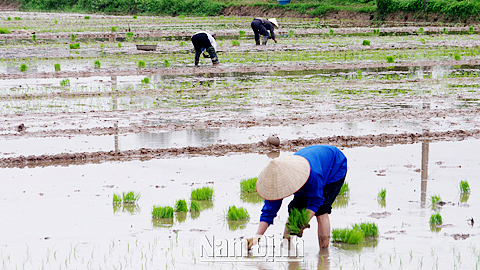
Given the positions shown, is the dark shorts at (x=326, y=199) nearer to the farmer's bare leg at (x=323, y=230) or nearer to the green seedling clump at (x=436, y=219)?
the farmer's bare leg at (x=323, y=230)

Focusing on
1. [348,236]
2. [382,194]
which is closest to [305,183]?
[348,236]

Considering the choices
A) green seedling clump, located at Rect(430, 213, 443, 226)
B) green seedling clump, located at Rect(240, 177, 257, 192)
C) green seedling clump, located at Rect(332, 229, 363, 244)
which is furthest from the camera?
green seedling clump, located at Rect(240, 177, 257, 192)

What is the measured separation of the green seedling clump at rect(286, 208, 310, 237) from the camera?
13.4 feet

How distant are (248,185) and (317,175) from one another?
2019mm

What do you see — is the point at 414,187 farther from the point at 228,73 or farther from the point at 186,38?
the point at 186,38

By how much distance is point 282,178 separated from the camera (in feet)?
12.4

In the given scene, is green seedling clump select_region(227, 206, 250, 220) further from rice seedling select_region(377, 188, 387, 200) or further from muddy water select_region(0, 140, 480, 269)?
rice seedling select_region(377, 188, 387, 200)

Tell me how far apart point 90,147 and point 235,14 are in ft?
115

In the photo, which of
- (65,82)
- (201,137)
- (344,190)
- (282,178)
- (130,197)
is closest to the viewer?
(282,178)

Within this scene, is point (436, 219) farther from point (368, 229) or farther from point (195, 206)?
point (195, 206)

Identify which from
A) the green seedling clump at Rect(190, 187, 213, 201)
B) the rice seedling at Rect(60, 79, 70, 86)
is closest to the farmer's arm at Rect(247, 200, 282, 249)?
the green seedling clump at Rect(190, 187, 213, 201)

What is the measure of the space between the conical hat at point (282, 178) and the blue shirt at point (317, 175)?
116 mm

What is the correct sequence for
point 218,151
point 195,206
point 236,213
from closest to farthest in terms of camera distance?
point 236,213
point 195,206
point 218,151

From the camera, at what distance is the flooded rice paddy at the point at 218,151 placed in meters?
4.51
